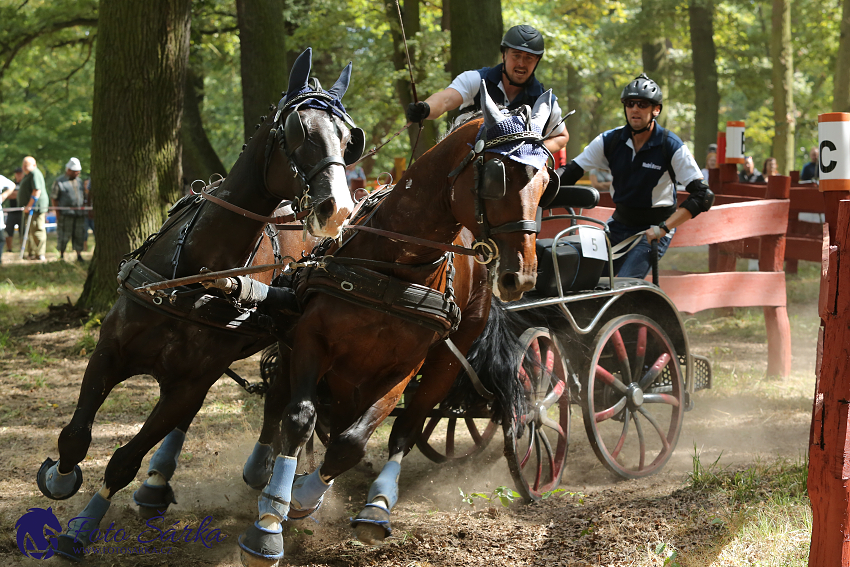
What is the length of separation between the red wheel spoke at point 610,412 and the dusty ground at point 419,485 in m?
0.42

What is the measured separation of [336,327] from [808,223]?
11486mm

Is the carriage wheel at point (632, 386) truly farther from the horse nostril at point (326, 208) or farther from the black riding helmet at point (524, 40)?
the horse nostril at point (326, 208)

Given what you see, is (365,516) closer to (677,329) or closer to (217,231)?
(217,231)

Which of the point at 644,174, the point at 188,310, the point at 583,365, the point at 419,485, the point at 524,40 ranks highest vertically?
the point at 524,40

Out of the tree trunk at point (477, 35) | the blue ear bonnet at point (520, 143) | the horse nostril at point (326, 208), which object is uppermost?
the tree trunk at point (477, 35)

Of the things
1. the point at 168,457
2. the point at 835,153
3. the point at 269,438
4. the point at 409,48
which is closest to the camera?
the point at 835,153

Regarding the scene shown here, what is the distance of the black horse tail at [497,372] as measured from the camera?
439cm

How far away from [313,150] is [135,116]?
485 centimetres

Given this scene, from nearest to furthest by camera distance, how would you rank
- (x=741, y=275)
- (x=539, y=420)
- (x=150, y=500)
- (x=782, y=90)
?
(x=150, y=500) < (x=539, y=420) < (x=741, y=275) < (x=782, y=90)

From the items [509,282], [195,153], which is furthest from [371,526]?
[195,153]

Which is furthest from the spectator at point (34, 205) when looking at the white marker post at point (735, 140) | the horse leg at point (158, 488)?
the white marker post at point (735, 140)

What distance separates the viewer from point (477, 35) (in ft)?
27.9

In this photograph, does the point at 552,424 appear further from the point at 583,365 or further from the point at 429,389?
the point at 429,389

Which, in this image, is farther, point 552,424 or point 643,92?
point 643,92
